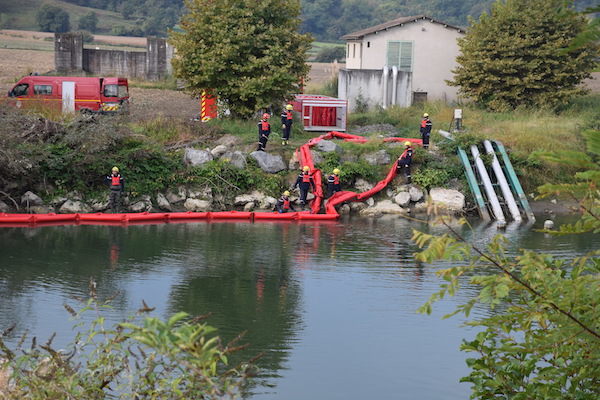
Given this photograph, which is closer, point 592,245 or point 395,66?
point 592,245

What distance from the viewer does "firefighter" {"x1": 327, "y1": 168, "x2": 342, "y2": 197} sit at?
23406mm

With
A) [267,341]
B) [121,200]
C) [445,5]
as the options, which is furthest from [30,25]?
[267,341]

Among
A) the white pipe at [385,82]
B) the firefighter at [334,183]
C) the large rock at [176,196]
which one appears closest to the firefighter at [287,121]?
the firefighter at [334,183]

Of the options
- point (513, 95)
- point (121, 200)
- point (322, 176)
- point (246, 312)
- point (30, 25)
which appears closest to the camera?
point (246, 312)

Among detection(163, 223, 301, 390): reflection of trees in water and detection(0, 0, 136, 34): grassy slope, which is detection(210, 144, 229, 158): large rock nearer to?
detection(163, 223, 301, 390): reflection of trees in water

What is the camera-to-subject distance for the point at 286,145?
25938 mm

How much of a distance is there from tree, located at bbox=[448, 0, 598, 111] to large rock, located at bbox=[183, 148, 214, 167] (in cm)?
1205

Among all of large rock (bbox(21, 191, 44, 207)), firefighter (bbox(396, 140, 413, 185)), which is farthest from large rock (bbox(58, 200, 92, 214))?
firefighter (bbox(396, 140, 413, 185))

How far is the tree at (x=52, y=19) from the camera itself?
74.9 meters

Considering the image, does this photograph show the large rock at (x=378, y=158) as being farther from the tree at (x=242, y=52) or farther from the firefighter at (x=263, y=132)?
the tree at (x=242, y=52)

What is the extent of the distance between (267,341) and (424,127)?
1390 cm

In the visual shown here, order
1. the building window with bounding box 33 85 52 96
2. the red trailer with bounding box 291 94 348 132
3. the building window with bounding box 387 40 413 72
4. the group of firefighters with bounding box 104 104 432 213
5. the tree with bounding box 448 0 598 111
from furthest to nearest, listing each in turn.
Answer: the building window with bounding box 387 40 413 72, the tree with bounding box 448 0 598 111, the building window with bounding box 33 85 52 96, the red trailer with bounding box 291 94 348 132, the group of firefighters with bounding box 104 104 432 213

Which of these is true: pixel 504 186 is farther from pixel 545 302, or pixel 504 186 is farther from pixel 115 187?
pixel 545 302

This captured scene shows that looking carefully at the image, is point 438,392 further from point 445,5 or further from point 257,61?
point 445,5
